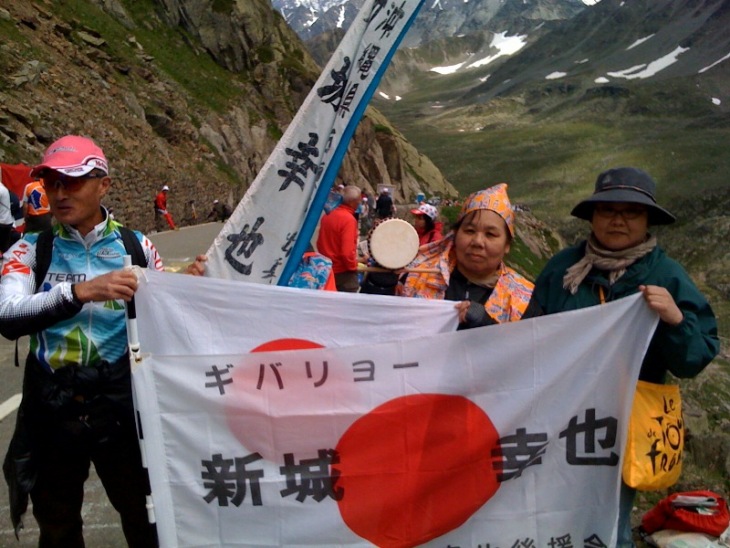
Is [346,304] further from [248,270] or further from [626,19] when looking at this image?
[626,19]

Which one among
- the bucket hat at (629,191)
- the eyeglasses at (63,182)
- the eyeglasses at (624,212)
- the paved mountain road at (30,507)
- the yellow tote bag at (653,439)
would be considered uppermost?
the eyeglasses at (63,182)

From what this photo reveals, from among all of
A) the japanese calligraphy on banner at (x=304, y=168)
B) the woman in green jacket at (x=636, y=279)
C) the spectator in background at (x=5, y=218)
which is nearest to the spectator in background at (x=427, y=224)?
the japanese calligraphy on banner at (x=304, y=168)

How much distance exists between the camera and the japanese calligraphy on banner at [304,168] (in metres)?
3.38

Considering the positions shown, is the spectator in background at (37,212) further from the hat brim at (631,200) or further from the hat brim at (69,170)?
the hat brim at (631,200)

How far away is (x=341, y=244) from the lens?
7.05 meters

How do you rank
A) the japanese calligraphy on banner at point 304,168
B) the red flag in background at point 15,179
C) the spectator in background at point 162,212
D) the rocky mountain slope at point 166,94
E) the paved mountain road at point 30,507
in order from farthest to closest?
the spectator in background at point 162,212 → the rocky mountain slope at point 166,94 → the red flag in background at point 15,179 → the paved mountain road at point 30,507 → the japanese calligraphy on banner at point 304,168

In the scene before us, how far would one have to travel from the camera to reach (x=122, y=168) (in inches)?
822

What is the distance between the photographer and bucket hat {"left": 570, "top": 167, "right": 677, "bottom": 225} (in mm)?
2820

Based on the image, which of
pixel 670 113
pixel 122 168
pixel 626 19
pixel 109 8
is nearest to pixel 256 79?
pixel 109 8

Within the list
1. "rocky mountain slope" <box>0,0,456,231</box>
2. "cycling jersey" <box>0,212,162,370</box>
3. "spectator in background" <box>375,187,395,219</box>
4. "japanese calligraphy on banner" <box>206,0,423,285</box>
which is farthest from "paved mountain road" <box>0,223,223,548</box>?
"spectator in background" <box>375,187,395,219</box>

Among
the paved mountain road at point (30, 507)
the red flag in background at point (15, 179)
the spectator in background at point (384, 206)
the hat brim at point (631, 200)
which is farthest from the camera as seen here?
the spectator in background at point (384, 206)

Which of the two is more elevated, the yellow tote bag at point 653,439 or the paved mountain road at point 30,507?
the yellow tote bag at point 653,439

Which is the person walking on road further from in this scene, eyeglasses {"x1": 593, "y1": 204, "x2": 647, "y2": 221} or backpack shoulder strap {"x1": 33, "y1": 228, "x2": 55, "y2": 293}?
eyeglasses {"x1": 593, "y1": 204, "x2": 647, "y2": 221}

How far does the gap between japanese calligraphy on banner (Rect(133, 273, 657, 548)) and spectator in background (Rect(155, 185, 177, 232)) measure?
67.8 feet
